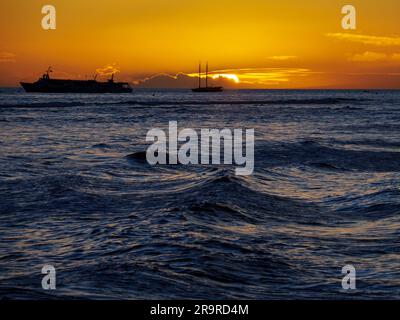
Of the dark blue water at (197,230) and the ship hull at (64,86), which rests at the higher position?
the ship hull at (64,86)

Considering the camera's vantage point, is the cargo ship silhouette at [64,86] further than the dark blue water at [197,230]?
Yes

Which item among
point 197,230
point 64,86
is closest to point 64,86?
point 64,86

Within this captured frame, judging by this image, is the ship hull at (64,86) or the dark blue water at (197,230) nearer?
the dark blue water at (197,230)

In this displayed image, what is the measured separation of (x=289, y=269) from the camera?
9.52m

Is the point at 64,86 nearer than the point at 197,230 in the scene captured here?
No

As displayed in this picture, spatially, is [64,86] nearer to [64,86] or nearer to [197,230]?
[64,86]

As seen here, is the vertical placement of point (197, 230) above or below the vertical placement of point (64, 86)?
below

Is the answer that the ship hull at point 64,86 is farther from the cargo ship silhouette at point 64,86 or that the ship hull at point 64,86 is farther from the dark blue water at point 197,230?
the dark blue water at point 197,230

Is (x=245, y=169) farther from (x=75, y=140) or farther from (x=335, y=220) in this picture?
(x=75, y=140)

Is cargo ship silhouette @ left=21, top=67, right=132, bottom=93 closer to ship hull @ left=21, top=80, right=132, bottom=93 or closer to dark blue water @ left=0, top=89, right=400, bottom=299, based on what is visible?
ship hull @ left=21, top=80, right=132, bottom=93

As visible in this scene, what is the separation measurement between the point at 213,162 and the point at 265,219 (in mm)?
12248

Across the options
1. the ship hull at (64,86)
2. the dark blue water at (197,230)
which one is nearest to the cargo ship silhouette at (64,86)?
the ship hull at (64,86)

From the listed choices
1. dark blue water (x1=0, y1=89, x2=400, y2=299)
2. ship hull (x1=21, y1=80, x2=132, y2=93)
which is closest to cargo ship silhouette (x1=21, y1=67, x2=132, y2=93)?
ship hull (x1=21, y1=80, x2=132, y2=93)

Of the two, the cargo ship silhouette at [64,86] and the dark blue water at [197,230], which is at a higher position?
the cargo ship silhouette at [64,86]
